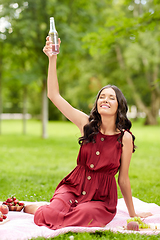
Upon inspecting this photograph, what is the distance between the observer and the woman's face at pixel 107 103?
3.63m

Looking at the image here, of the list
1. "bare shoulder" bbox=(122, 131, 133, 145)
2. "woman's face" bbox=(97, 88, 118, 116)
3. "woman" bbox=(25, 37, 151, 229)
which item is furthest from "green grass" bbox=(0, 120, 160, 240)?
"bare shoulder" bbox=(122, 131, 133, 145)

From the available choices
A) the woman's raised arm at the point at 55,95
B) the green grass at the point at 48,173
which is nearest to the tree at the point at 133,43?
the green grass at the point at 48,173

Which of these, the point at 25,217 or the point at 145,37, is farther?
the point at 145,37

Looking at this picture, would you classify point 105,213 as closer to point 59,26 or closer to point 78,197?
point 78,197

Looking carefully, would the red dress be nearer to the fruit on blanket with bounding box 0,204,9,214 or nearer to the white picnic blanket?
the white picnic blanket

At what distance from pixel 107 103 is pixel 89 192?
1.04 m

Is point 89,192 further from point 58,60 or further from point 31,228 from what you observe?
point 58,60

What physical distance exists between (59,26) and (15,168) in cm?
749

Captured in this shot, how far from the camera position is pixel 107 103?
365cm

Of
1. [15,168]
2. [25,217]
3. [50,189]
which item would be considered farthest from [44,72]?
[25,217]

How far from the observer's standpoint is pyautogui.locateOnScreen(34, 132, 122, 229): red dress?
11.3ft

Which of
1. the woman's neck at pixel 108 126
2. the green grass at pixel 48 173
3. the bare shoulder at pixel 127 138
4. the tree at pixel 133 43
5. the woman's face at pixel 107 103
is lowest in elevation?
the green grass at pixel 48 173

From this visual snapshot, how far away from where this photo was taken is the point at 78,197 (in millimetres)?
3701

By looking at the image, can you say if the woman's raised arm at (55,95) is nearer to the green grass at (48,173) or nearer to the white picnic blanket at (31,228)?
the green grass at (48,173)
